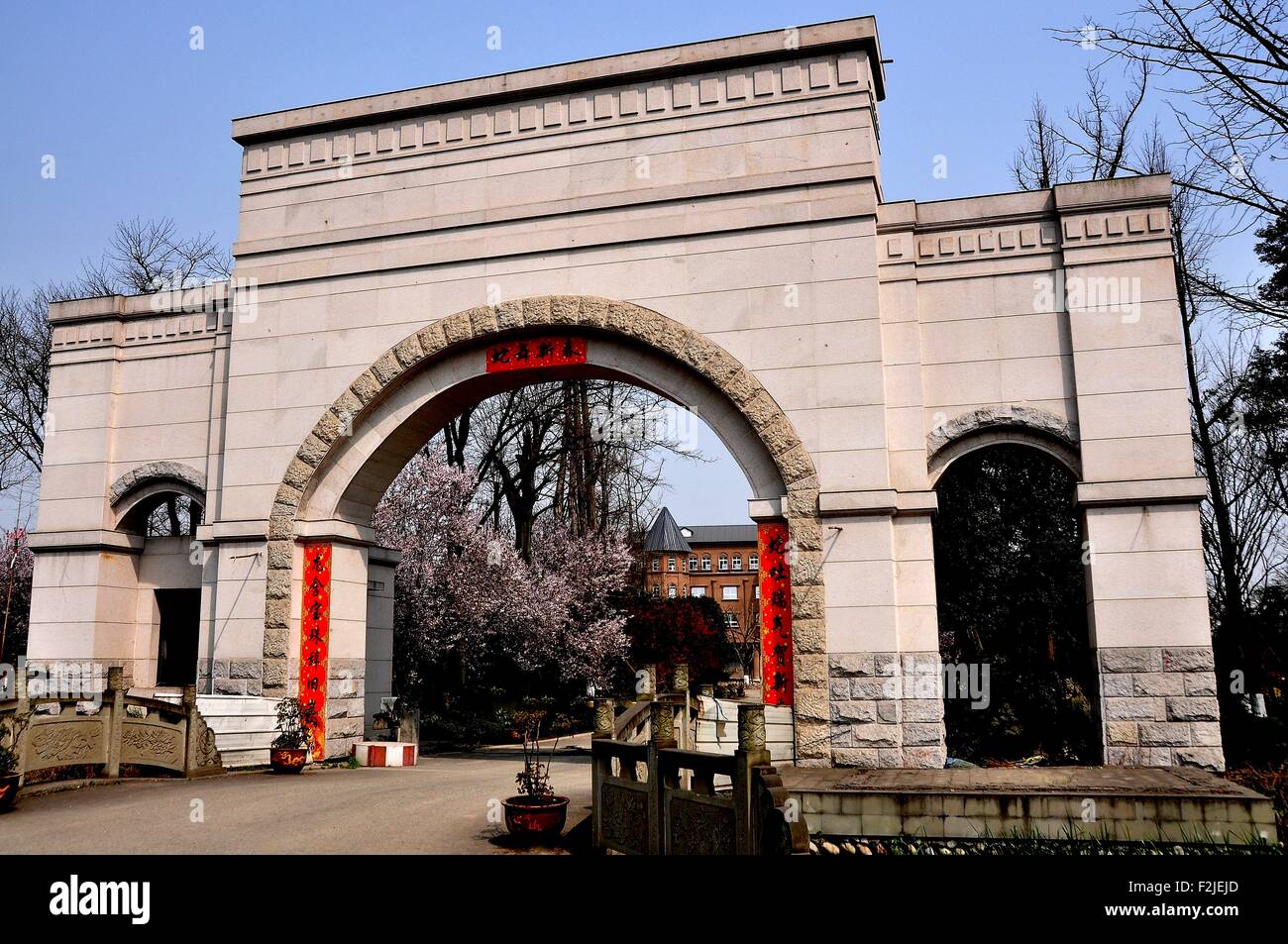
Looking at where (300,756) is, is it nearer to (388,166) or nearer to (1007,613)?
(388,166)

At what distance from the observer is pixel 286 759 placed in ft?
40.7

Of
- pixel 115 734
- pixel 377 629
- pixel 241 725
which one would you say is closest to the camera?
pixel 115 734

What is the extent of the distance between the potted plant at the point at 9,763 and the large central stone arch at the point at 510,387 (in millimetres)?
3283

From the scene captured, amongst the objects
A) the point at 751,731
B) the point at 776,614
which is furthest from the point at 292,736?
the point at 751,731

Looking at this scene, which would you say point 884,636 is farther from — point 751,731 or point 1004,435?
point 751,731

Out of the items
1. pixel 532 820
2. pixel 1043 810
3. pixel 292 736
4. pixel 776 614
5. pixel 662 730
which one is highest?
pixel 776 614

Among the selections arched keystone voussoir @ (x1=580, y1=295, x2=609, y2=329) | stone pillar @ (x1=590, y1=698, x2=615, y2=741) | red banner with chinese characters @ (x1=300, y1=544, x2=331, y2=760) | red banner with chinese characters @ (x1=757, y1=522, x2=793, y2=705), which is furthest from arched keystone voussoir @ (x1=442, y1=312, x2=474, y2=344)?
stone pillar @ (x1=590, y1=698, x2=615, y2=741)

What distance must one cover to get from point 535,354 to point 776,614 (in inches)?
173

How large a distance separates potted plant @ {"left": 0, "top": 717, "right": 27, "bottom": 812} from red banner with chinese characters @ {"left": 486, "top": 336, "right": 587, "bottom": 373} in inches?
251

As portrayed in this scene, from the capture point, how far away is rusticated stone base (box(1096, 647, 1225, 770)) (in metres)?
10.7

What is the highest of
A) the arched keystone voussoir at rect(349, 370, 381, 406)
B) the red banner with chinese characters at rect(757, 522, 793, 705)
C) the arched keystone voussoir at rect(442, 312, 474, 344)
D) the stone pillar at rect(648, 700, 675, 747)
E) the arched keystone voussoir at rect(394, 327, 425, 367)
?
the arched keystone voussoir at rect(442, 312, 474, 344)

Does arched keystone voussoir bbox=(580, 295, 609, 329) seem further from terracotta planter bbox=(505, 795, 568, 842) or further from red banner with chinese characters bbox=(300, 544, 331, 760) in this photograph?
terracotta planter bbox=(505, 795, 568, 842)

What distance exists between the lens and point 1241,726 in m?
12.2

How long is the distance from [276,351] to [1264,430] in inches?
625
